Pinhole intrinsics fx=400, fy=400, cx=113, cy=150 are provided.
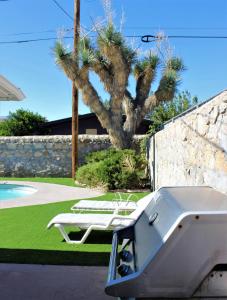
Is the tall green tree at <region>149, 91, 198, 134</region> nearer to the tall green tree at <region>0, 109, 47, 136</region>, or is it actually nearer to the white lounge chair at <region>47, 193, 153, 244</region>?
the tall green tree at <region>0, 109, 47, 136</region>

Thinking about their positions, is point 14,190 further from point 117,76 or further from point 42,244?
point 42,244

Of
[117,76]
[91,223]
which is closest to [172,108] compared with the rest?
[117,76]

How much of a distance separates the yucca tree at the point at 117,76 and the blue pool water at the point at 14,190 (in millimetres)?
4575

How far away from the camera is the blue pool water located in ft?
52.9

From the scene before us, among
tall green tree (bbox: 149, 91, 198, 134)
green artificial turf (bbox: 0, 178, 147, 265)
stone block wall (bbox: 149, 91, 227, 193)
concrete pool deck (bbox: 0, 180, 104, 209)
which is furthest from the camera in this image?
tall green tree (bbox: 149, 91, 198, 134)

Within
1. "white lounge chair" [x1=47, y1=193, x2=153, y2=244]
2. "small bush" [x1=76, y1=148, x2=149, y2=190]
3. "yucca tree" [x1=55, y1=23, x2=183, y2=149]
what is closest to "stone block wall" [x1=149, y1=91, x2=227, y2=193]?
"white lounge chair" [x1=47, y1=193, x2=153, y2=244]

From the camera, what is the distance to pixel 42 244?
678cm

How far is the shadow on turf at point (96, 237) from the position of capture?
715 centimetres

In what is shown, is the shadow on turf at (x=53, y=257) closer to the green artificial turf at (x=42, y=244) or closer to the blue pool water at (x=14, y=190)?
the green artificial turf at (x=42, y=244)

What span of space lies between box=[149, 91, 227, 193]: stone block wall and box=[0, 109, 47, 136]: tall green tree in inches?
737

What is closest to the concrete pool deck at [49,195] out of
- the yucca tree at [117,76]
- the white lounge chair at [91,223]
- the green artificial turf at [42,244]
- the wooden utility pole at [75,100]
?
the green artificial turf at [42,244]

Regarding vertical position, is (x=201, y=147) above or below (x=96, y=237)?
above

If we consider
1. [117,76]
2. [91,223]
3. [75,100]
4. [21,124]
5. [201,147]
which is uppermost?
[117,76]

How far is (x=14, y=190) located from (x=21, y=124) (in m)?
10.9
